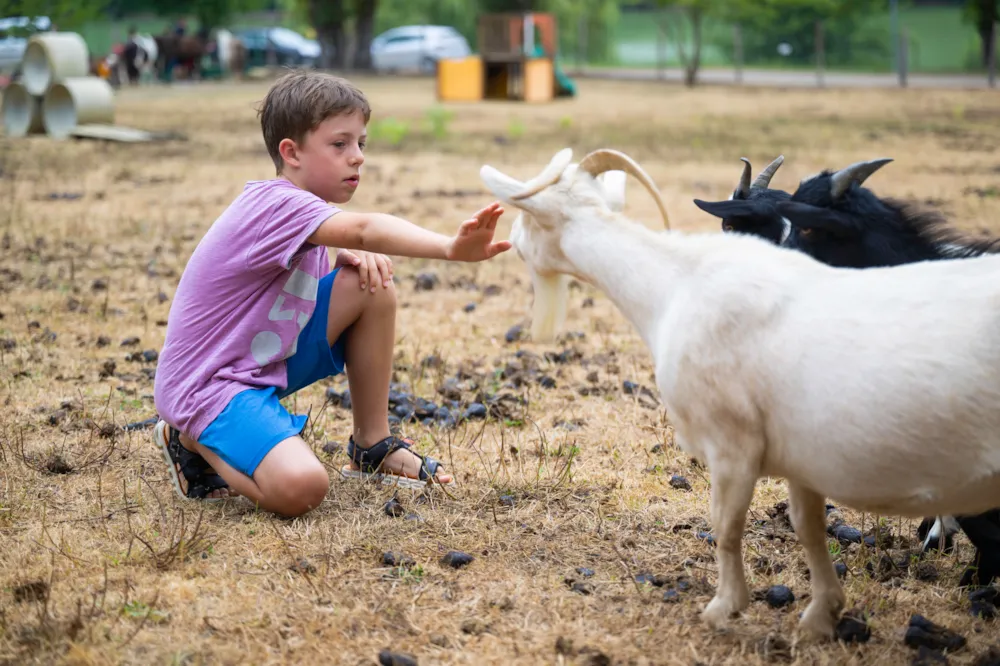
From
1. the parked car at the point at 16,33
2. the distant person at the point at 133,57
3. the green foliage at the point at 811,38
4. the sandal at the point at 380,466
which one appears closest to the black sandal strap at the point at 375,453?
the sandal at the point at 380,466

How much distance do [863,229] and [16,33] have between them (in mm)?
14709

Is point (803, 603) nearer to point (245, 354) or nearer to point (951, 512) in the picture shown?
point (951, 512)

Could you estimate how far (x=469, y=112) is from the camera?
22578mm

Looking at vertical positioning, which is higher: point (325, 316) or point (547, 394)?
point (325, 316)

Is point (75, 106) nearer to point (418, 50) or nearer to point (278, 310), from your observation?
point (278, 310)

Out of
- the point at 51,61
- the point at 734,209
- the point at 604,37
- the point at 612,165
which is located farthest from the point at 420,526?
the point at 604,37

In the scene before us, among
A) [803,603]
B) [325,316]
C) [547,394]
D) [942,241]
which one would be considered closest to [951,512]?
[803,603]

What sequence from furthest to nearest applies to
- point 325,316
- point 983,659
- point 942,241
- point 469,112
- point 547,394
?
point 469,112 → point 547,394 → point 325,316 → point 942,241 → point 983,659

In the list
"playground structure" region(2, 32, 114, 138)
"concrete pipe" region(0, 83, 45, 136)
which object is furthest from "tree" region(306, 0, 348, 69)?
"playground structure" region(2, 32, 114, 138)

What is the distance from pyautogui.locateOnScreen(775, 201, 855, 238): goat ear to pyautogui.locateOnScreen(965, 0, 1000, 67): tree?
99.8ft

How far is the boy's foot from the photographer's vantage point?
3855mm

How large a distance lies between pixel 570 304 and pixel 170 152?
9170 mm

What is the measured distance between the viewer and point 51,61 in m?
15.0

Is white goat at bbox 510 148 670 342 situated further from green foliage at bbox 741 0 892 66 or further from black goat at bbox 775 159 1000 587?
green foliage at bbox 741 0 892 66
